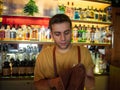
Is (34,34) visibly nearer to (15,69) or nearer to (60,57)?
(15,69)

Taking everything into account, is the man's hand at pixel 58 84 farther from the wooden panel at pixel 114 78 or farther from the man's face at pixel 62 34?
the wooden panel at pixel 114 78

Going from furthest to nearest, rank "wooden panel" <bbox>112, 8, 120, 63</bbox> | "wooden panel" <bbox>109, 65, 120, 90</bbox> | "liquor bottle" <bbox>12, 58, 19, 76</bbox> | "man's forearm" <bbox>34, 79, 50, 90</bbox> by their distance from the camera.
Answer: "wooden panel" <bbox>112, 8, 120, 63</bbox>
"wooden panel" <bbox>109, 65, 120, 90</bbox>
"liquor bottle" <bbox>12, 58, 19, 76</bbox>
"man's forearm" <bbox>34, 79, 50, 90</bbox>

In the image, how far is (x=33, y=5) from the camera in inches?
104

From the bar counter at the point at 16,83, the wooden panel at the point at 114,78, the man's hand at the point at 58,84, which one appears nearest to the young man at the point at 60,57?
the man's hand at the point at 58,84

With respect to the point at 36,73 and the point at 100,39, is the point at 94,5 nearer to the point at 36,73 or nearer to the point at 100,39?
the point at 100,39

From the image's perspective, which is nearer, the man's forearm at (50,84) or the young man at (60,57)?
the man's forearm at (50,84)

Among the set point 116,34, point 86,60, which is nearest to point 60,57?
point 86,60

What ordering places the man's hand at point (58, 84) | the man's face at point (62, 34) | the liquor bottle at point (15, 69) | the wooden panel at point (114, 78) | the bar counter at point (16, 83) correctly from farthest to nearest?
the wooden panel at point (114, 78)
the liquor bottle at point (15, 69)
the bar counter at point (16, 83)
the man's face at point (62, 34)
the man's hand at point (58, 84)

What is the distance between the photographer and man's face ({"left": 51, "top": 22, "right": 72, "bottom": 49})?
1.21 metres

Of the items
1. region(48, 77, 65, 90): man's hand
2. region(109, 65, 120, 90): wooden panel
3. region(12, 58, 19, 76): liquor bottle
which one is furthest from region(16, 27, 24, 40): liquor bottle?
region(48, 77, 65, 90): man's hand

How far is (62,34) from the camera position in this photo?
122 centimetres

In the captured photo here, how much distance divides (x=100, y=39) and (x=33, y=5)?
118cm

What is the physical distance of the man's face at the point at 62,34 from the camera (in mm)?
1206

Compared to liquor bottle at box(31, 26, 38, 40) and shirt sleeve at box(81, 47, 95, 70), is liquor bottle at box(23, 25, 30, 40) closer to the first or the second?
liquor bottle at box(31, 26, 38, 40)
